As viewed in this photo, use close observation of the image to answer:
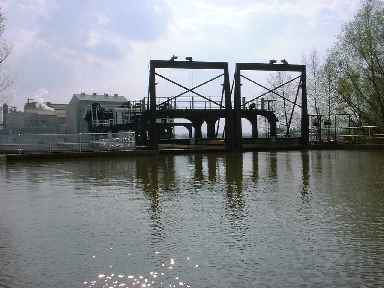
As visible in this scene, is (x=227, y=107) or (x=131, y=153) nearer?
(x=131, y=153)

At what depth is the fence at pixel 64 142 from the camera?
85.7 feet

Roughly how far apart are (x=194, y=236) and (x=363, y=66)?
34926 mm

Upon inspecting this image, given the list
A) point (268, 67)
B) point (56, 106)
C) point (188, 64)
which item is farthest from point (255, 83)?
point (56, 106)

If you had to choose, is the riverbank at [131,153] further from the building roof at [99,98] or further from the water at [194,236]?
the building roof at [99,98]

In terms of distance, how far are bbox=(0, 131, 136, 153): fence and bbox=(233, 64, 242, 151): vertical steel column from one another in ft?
24.9

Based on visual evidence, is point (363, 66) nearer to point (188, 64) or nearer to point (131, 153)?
point (188, 64)

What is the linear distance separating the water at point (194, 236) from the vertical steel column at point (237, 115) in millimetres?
20995

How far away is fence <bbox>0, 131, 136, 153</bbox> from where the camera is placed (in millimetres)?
26109

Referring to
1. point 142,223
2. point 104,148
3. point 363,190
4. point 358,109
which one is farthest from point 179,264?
point 358,109

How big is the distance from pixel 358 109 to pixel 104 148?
21.0 m

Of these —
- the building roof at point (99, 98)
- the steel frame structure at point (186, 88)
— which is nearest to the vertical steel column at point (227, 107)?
the steel frame structure at point (186, 88)

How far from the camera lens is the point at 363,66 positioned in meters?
38.0

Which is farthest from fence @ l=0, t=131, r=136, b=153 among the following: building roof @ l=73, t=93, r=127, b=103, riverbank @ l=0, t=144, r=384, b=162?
building roof @ l=73, t=93, r=127, b=103

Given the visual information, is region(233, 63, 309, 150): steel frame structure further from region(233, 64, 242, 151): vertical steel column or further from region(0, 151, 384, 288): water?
region(0, 151, 384, 288): water
